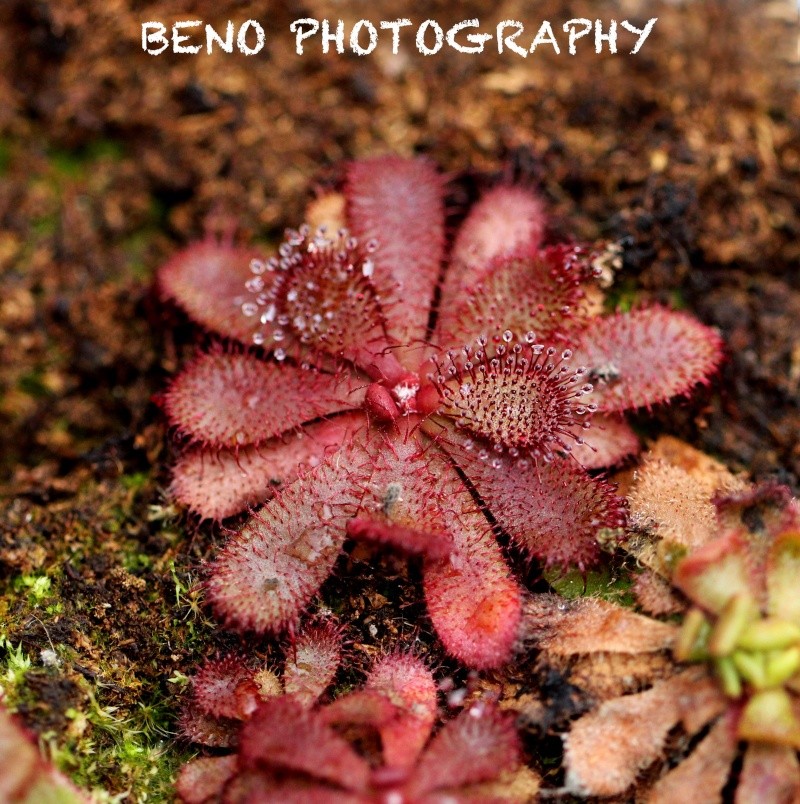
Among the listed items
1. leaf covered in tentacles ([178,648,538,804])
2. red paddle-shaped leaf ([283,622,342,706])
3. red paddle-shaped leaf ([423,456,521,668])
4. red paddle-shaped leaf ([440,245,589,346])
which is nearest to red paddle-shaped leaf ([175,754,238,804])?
leaf covered in tentacles ([178,648,538,804])

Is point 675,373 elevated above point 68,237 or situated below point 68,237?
below

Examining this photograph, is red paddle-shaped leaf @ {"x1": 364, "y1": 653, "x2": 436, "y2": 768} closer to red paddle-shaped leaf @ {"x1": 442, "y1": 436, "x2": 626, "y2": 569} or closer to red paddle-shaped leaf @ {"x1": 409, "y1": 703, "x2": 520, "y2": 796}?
red paddle-shaped leaf @ {"x1": 409, "y1": 703, "x2": 520, "y2": 796}

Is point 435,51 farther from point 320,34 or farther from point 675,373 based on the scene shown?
point 675,373

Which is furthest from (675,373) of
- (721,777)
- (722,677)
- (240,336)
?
(240,336)

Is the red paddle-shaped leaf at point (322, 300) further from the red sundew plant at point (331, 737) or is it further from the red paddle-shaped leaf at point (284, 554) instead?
the red sundew plant at point (331, 737)

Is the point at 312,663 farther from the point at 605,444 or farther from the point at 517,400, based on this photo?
the point at 605,444

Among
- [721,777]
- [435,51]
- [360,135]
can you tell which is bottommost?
[721,777]
